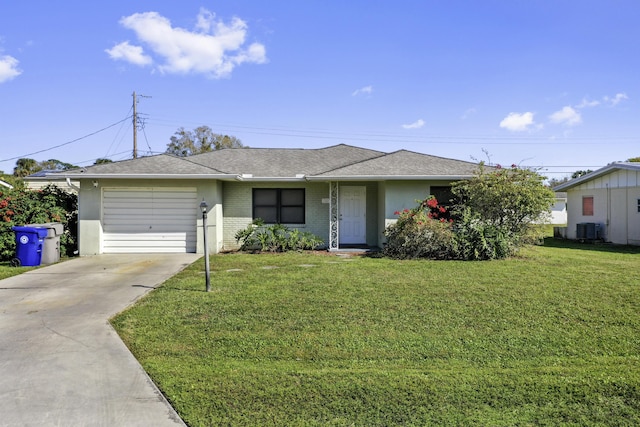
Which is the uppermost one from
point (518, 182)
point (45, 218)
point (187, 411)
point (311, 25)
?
point (311, 25)

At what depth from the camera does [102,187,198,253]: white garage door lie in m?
13.6

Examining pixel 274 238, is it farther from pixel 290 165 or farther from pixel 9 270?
pixel 9 270

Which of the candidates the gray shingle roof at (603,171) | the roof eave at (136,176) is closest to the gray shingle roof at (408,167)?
the roof eave at (136,176)

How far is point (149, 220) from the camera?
13.7 m

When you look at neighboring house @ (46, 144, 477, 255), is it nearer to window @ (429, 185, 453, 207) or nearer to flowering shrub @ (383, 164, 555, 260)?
window @ (429, 185, 453, 207)

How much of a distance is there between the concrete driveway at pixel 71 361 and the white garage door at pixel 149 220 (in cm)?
506

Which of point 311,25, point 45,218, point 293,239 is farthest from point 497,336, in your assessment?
point 45,218

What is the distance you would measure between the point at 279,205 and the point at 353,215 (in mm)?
2838

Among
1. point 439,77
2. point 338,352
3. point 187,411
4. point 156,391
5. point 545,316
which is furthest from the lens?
point 439,77

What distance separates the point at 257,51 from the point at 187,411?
16.7m

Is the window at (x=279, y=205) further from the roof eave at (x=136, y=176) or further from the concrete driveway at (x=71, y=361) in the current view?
the concrete driveway at (x=71, y=361)

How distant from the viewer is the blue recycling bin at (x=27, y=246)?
10.8 metres

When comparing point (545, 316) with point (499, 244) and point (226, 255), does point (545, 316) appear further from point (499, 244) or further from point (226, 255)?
point (226, 255)

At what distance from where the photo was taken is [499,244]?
11.7m
